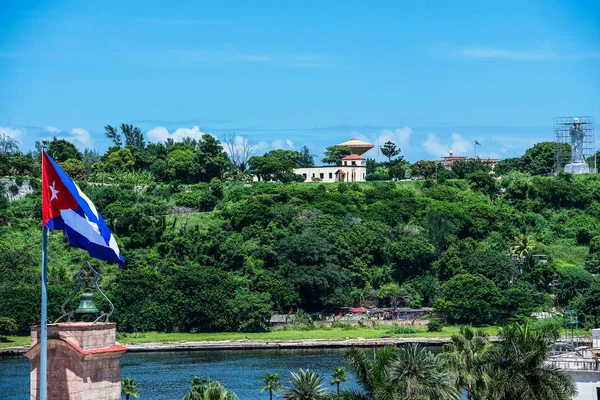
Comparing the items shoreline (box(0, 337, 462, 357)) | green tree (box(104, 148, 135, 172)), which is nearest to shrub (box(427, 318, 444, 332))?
shoreline (box(0, 337, 462, 357))

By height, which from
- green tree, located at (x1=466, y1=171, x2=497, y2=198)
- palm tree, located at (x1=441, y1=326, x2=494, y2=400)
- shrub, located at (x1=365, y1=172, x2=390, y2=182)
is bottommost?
palm tree, located at (x1=441, y1=326, x2=494, y2=400)

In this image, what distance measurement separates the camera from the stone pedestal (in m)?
18.0

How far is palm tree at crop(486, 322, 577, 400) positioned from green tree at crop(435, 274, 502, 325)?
62563 mm

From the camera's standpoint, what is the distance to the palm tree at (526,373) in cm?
3075

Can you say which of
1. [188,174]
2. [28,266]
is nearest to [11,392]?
[28,266]

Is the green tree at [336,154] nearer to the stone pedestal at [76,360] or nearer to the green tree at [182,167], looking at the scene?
the green tree at [182,167]

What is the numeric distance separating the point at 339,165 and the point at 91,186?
3447 centimetres

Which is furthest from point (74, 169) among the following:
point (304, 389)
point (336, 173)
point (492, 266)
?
point (304, 389)

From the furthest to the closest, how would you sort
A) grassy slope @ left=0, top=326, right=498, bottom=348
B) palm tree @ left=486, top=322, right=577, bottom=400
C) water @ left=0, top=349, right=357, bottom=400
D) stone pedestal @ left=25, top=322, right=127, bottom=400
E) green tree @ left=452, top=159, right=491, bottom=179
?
green tree @ left=452, top=159, right=491, bottom=179 → grassy slope @ left=0, top=326, right=498, bottom=348 → water @ left=0, top=349, right=357, bottom=400 → palm tree @ left=486, top=322, right=577, bottom=400 → stone pedestal @ left=25, top=322, right=127, bottom=400

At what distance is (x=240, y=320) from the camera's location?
93.7 metres

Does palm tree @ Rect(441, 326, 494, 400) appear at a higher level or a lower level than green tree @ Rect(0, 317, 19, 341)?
higher

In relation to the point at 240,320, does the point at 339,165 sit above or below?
above

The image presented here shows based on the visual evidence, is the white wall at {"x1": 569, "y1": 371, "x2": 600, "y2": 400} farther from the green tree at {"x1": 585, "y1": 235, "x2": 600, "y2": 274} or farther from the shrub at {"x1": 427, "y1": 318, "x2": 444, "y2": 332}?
the green tree at {"x1": 585, "y1": 235, "x2": 600, "y2": 274}

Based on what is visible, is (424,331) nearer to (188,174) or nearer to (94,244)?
(188,174)
